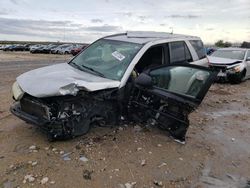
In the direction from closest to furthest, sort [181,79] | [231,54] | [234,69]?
[181,79] < [234,69] < [231,54]

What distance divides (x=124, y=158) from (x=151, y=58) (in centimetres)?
259

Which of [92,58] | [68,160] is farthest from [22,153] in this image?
[92,58]

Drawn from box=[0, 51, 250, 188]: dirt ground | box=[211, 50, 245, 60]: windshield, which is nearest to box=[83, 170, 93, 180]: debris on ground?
box=[0, 51, 250, 188]: dirt ground

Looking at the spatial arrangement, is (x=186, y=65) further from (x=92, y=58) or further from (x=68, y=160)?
(x=68, y=160)

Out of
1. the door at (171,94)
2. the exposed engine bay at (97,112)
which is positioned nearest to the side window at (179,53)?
the door at (171,94)

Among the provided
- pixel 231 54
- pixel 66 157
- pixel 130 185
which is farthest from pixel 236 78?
pixel 130 185

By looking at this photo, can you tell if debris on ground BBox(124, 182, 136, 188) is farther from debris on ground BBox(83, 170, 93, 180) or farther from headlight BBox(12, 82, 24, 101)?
headlight BBox(12, 82, 24, 101)

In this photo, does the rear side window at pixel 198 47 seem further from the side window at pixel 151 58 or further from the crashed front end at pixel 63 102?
the crashed front end at pixel 63 102

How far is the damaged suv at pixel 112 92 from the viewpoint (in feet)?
16.2

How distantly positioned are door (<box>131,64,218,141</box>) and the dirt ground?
360mm

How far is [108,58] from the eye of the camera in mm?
6191

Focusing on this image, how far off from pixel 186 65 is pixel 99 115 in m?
1.80

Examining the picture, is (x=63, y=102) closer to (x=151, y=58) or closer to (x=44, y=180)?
(x=44, y=180)

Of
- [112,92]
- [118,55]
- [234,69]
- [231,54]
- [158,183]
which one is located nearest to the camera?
[158,183]
